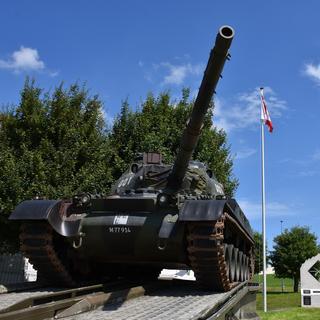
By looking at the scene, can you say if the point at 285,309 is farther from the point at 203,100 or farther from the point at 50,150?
the point at 203,100

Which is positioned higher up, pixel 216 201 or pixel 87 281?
pixel 216 201

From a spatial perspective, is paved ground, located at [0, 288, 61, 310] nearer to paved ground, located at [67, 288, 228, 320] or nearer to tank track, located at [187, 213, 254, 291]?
paved ground, located at [67, 288, 228, 320]

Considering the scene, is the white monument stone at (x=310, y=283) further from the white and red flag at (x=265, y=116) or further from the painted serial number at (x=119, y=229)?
the painted serial number at (x=119, y=229)

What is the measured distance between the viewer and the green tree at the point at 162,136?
20875 mm

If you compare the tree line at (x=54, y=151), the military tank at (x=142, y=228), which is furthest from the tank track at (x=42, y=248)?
the tree line at (x=54, y=151)

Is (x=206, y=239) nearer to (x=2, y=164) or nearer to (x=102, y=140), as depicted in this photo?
(x=2, y=164)

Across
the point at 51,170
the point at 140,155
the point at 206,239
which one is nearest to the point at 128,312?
the point at 206,239

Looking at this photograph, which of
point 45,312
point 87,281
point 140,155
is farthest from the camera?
point 140,155

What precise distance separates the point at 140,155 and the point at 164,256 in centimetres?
374

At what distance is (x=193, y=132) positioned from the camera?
804cm

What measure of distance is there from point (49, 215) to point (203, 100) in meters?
2.89

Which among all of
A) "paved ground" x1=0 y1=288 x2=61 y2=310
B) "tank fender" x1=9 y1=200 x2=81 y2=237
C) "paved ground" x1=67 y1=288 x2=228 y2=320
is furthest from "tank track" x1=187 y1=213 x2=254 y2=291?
"paved ground" x1=0 y1=288 x2=61 y2=310

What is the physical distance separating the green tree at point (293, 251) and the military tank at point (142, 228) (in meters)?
38.2

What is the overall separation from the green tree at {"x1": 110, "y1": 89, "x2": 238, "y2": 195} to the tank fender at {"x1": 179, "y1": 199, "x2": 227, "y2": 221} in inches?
485
